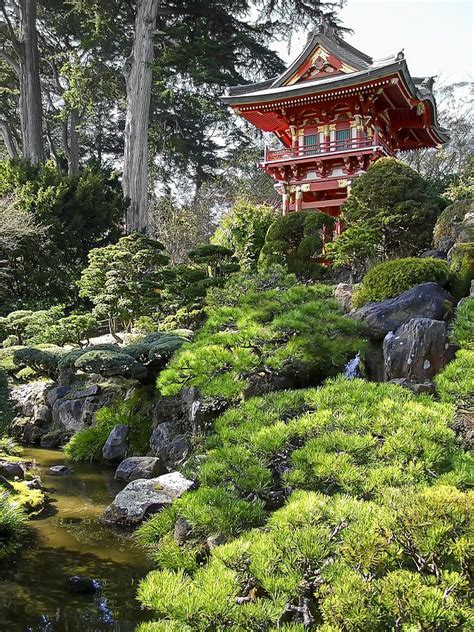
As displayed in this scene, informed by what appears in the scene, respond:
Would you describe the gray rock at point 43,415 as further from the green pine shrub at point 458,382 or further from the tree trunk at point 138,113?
the tree trunk at point 138,113

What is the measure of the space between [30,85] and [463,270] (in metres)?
17.4

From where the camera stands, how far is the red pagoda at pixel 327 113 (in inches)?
569

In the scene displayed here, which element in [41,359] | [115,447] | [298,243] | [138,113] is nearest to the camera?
[115,447]

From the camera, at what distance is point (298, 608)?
241 centimetres

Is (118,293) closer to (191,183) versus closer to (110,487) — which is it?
(110,487)

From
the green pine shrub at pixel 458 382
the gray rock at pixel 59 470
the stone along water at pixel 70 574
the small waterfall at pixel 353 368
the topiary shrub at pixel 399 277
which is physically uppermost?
the topiary shrub at pixel 399 277

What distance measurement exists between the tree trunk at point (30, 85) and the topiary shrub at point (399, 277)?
605 inches

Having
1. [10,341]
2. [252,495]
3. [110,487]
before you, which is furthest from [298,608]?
[10,341]

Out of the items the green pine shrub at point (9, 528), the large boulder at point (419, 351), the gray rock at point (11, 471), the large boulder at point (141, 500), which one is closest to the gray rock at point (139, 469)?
the large boulder at point (141, 500)

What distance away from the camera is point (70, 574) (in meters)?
4.20

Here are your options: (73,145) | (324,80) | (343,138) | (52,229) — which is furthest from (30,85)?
(343,138)

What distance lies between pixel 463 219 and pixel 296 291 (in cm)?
412

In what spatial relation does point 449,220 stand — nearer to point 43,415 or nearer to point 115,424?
point 115,424

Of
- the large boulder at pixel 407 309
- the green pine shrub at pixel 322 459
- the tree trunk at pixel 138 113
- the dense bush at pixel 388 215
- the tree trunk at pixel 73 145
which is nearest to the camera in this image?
the green pine shrub at pixel 322 459
